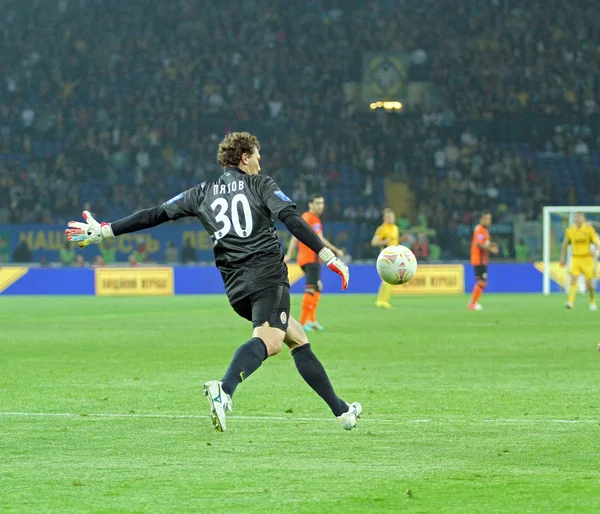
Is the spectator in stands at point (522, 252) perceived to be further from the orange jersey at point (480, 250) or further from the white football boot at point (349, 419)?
the white football boot at point (349, 419)

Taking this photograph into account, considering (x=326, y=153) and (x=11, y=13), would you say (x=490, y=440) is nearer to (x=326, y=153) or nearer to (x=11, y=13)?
(x=326, y=153)

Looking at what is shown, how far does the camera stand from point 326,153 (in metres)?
41.5

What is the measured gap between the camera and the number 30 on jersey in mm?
7426

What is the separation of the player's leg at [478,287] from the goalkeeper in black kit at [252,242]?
691 inches

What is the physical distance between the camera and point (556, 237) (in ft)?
112

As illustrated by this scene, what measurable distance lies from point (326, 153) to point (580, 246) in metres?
16.8

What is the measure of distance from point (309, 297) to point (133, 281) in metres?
15.7

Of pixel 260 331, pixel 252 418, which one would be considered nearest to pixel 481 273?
pixel 252 418

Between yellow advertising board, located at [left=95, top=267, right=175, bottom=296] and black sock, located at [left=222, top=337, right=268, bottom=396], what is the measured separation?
26.7 m

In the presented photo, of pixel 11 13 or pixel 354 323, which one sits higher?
pixel 11 13

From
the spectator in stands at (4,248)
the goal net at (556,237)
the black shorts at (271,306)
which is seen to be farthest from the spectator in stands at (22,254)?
the black shorts at (271,306)

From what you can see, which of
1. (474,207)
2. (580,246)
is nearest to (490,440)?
(580,246)

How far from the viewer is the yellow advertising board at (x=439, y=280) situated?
109ft

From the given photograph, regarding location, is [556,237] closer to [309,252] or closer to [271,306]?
[309,252]
